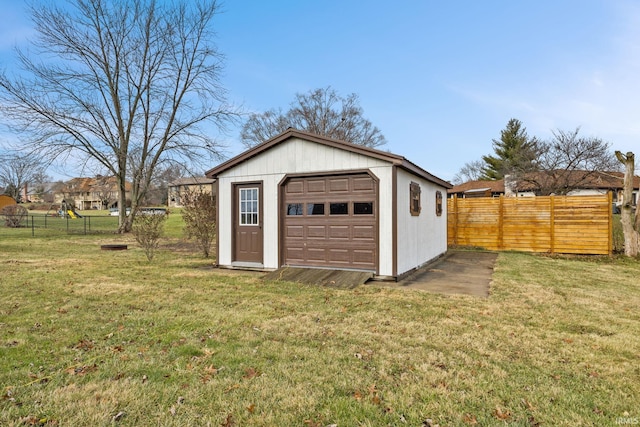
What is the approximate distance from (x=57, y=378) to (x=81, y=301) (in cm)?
308

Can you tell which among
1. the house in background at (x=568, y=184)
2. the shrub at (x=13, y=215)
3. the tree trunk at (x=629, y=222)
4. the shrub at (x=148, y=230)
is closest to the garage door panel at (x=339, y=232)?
the shrub at (x=148, y=230)

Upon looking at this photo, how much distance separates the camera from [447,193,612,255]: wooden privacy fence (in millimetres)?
11609

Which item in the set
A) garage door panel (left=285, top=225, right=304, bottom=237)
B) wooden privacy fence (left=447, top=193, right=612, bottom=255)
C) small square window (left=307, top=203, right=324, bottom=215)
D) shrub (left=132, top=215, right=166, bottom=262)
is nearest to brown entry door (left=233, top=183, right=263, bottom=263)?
garage door panel (left=285, top=225, right=304, bottom=237)

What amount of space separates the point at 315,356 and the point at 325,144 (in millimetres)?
5407

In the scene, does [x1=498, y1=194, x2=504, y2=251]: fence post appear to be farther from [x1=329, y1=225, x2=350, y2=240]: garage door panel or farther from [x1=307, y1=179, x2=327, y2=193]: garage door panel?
[x1=307, y1=179, x2=327, y2=193]: garage door panel

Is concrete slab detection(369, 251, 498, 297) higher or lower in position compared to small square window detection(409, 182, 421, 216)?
lower

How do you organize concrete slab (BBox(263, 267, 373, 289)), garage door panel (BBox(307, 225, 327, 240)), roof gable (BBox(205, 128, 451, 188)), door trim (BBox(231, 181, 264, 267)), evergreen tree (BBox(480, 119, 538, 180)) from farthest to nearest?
evergreen tree (BBox(480, 119, 538, 180)) < door trim (BBox(231, 181, 264, 267)) < garage door panel (BBox(307, 225, 327, 240)) < roof gable (BBox(205, 128, 451, 188)) < concrete slab (BBox(263, 267, 373, 289))

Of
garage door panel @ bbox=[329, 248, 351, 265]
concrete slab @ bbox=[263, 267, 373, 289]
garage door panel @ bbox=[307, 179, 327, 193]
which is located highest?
garage door panel @ bbox=[307, 179, 327, 193]

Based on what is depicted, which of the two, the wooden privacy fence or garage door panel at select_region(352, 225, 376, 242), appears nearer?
garage door panel at select_region(352, 225, 376, 242)

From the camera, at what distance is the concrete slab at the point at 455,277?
669cm

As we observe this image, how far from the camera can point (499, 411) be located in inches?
100.0

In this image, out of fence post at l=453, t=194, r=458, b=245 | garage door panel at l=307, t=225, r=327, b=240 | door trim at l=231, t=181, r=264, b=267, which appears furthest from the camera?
fence post at l=453, t=194, r=458, b=245

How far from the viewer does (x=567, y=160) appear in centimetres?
2450

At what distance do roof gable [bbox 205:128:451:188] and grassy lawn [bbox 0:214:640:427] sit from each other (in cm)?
272
